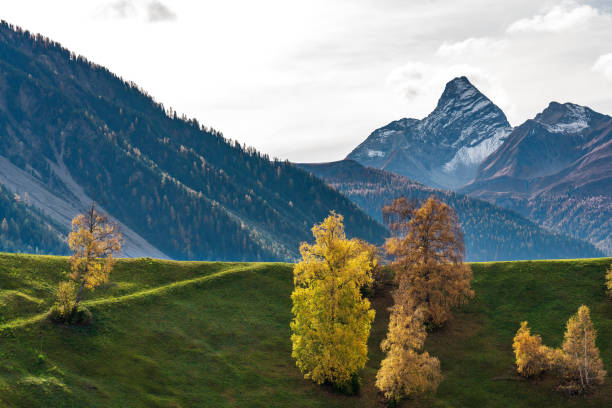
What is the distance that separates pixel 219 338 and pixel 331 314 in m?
15.9

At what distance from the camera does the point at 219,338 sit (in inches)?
2562

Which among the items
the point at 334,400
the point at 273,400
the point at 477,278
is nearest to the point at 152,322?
the point at 273,400

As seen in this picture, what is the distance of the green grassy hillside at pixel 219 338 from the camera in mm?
51312

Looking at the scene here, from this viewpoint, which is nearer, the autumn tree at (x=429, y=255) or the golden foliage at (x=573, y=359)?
the golden foliage at (x=573, y=359)

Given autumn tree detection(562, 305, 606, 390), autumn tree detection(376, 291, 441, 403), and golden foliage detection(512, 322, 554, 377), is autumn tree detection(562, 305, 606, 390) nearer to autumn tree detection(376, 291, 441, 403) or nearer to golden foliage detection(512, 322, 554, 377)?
golden foliage detection(512, 322, 554, 377)

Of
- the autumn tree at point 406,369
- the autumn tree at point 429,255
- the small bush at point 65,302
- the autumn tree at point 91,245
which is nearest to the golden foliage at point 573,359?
the autumn tree at point 406,369

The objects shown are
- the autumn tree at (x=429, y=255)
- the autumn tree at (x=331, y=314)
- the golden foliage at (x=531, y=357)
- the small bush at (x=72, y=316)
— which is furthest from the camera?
the autumn tree at (x=429, y=255)

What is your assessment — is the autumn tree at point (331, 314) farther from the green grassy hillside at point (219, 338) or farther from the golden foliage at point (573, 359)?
the golden foliage at point (573, 359)

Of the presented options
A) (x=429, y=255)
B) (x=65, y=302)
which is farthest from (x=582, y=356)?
(x=65, y=302)

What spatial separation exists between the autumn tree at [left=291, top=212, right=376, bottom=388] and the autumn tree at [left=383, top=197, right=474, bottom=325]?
12589mm

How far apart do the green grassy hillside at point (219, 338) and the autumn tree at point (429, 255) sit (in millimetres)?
4519

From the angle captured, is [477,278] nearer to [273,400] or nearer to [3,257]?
[273,400]

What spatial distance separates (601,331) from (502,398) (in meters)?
19.1

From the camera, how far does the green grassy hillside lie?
51.3 m
